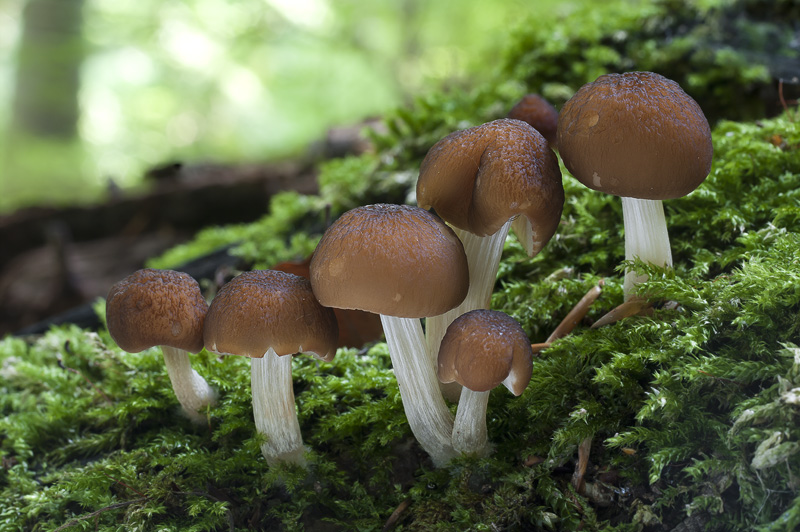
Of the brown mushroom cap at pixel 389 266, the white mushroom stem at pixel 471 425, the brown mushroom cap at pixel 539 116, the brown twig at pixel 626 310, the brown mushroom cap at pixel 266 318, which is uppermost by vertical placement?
the brown mushroom cap at pixel 539 116

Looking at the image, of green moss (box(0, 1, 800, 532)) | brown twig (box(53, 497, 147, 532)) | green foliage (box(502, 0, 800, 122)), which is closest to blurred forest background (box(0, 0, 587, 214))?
green foliage (box(502, 0, 800, 122))

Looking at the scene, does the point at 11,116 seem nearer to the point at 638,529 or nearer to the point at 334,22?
the point at 334,22

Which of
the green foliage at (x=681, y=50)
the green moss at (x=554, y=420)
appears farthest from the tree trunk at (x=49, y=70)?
the green foliage at (x=681, y=50)

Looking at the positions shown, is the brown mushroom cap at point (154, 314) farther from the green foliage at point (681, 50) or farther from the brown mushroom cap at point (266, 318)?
the green foliage at point (681, 50)

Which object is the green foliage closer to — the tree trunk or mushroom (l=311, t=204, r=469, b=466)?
mushroom (l=311, t=204, r=469, b=466)

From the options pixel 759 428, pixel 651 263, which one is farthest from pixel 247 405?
pixel 759 428

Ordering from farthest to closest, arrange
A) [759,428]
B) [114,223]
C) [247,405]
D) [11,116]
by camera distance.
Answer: [11,116], [114,223], [247,405], [759,428]

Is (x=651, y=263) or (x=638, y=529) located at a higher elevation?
(x=651, y=263)

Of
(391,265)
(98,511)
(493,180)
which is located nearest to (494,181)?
(493,180)
